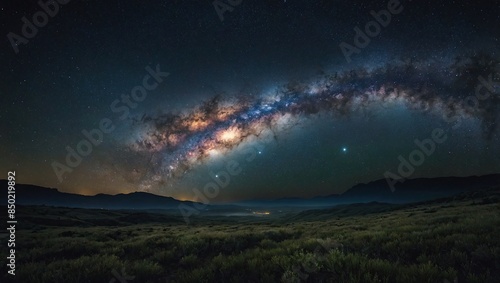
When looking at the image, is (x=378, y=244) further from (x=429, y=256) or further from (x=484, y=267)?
(x=484, y=267)

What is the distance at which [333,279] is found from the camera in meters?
5.13

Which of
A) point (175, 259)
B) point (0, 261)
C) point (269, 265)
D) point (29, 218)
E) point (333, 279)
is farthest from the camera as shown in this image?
point (29, 218)

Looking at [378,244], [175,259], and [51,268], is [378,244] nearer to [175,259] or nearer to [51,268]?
[175,259]

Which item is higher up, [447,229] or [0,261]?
[0,261]

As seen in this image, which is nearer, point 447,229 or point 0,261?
point 0,261

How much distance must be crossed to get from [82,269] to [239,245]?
17.0 ft

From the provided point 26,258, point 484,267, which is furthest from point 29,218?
point 484,267

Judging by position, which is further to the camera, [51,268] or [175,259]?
[175,259]

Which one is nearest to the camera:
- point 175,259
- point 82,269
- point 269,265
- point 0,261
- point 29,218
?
point 269,265

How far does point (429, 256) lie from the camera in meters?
6.00

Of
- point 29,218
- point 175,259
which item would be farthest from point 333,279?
point 29,218

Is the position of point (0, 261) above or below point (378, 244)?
above

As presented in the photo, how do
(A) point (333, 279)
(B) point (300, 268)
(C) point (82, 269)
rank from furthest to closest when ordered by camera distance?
(C) point (82, 269), (B) point (300, 268), (A) point (333, 279)

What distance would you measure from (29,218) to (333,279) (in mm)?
78726
